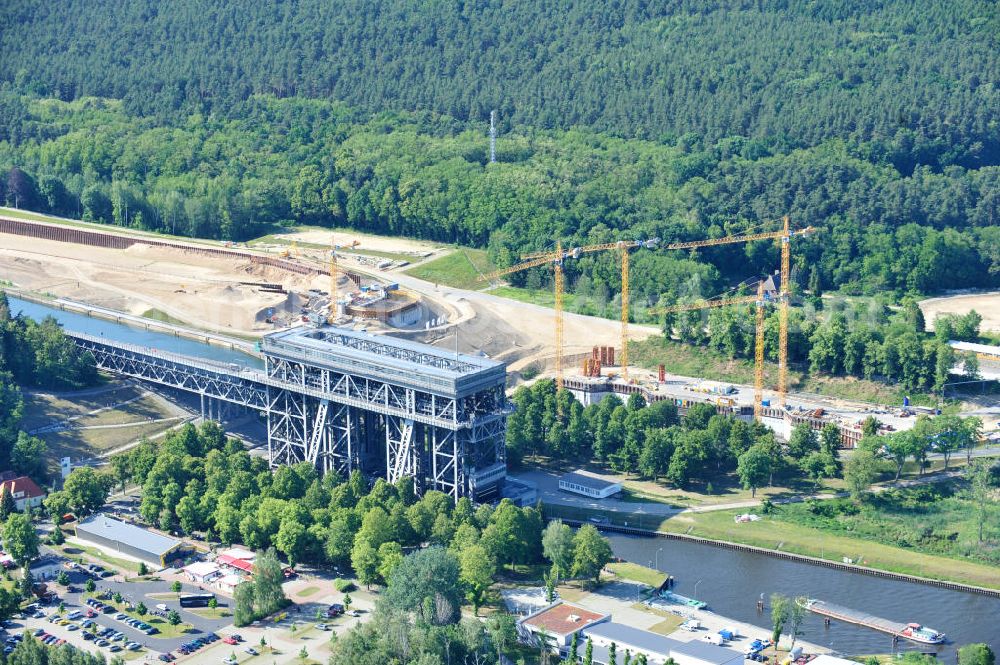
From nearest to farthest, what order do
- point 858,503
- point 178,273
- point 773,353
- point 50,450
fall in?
point 858,503 < point 50,450 < point 773,353 < point 178,273

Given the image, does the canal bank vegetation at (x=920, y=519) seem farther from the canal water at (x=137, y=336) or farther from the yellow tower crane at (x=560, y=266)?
the canal water at (x=137, y=336)

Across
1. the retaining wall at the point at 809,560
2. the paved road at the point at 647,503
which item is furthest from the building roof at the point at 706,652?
the paved road at the point at 647,503

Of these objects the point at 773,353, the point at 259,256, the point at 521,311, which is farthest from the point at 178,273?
the point at 773,353

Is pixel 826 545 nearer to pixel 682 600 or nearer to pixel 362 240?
pixel 682 600

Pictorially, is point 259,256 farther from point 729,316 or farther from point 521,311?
point 729,316

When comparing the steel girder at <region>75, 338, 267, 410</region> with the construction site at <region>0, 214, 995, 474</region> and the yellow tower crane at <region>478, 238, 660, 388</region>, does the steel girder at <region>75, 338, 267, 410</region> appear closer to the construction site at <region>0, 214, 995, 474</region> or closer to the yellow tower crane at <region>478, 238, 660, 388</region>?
the construction site at <region>0, 214, 995, 474</region>

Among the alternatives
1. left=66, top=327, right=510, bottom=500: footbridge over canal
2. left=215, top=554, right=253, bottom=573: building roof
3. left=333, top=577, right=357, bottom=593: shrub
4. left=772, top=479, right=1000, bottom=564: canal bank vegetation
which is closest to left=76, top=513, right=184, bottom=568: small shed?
left=215, top=554, right=253, bottom=573: building roof

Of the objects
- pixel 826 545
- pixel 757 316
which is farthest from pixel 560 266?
pixel 826 545
